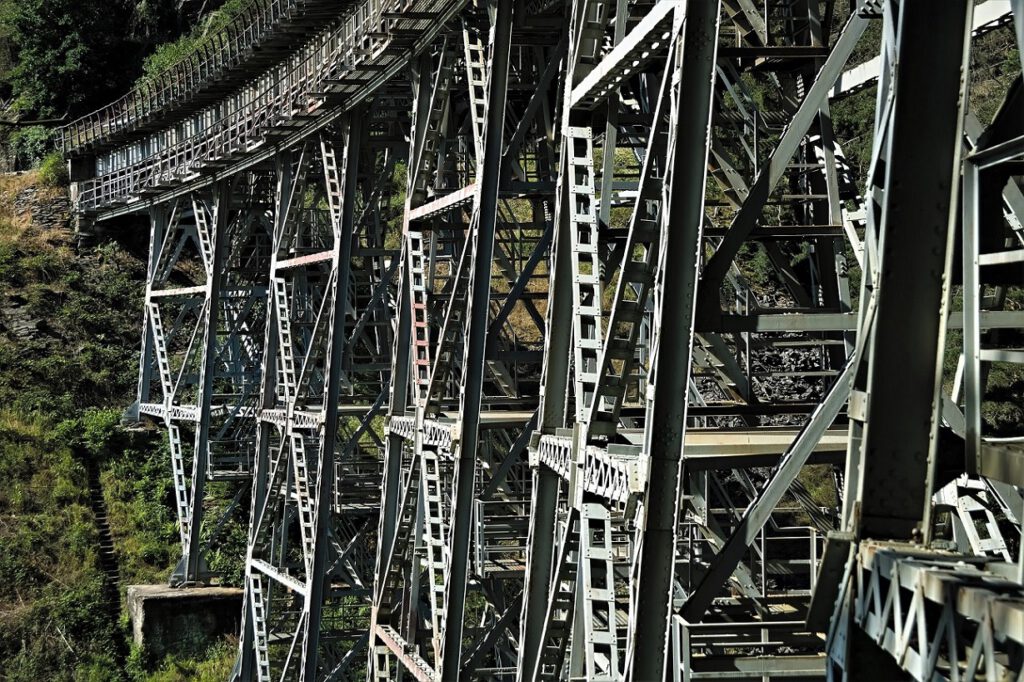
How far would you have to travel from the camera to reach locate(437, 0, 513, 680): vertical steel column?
45.3ft

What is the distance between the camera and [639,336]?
17.2 m

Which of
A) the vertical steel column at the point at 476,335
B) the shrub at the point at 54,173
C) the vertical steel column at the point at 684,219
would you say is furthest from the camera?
the shrub at the point at 54,173

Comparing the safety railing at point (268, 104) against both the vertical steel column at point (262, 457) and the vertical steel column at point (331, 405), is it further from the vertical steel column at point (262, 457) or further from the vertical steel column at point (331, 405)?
the vertical steel column at point (331, 405)

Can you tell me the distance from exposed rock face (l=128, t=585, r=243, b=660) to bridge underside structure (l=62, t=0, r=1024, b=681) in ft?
3.35

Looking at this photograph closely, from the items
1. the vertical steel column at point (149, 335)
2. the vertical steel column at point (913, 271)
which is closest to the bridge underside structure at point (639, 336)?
the vertical steel column at point (913, 271)

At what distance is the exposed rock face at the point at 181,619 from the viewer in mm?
27438

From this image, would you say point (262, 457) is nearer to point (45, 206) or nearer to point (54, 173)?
point (45, 206)

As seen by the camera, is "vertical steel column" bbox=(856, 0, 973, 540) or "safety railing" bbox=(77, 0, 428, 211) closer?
"vertical steel column" bbox=(856, 0, 973, 540)

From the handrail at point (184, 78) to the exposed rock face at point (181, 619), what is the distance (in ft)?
33.9

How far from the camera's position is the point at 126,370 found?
3484 centimetres

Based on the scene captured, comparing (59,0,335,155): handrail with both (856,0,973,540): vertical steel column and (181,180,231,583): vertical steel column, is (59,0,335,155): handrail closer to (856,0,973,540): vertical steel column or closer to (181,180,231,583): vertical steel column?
(181,180,231,583): vertical steel column

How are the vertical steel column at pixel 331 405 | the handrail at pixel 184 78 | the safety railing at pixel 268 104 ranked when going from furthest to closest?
the handrail at pixel 184 78
the vertical steel column at pixel 331 405
the safety railing at pixel 268 104

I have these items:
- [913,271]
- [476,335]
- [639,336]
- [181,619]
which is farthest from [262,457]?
[913,271]

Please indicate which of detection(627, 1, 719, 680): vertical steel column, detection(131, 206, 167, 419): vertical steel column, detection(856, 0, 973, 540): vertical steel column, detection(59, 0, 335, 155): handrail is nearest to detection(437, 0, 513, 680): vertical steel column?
detection(627, 1, 719, 680): vertical steel column
